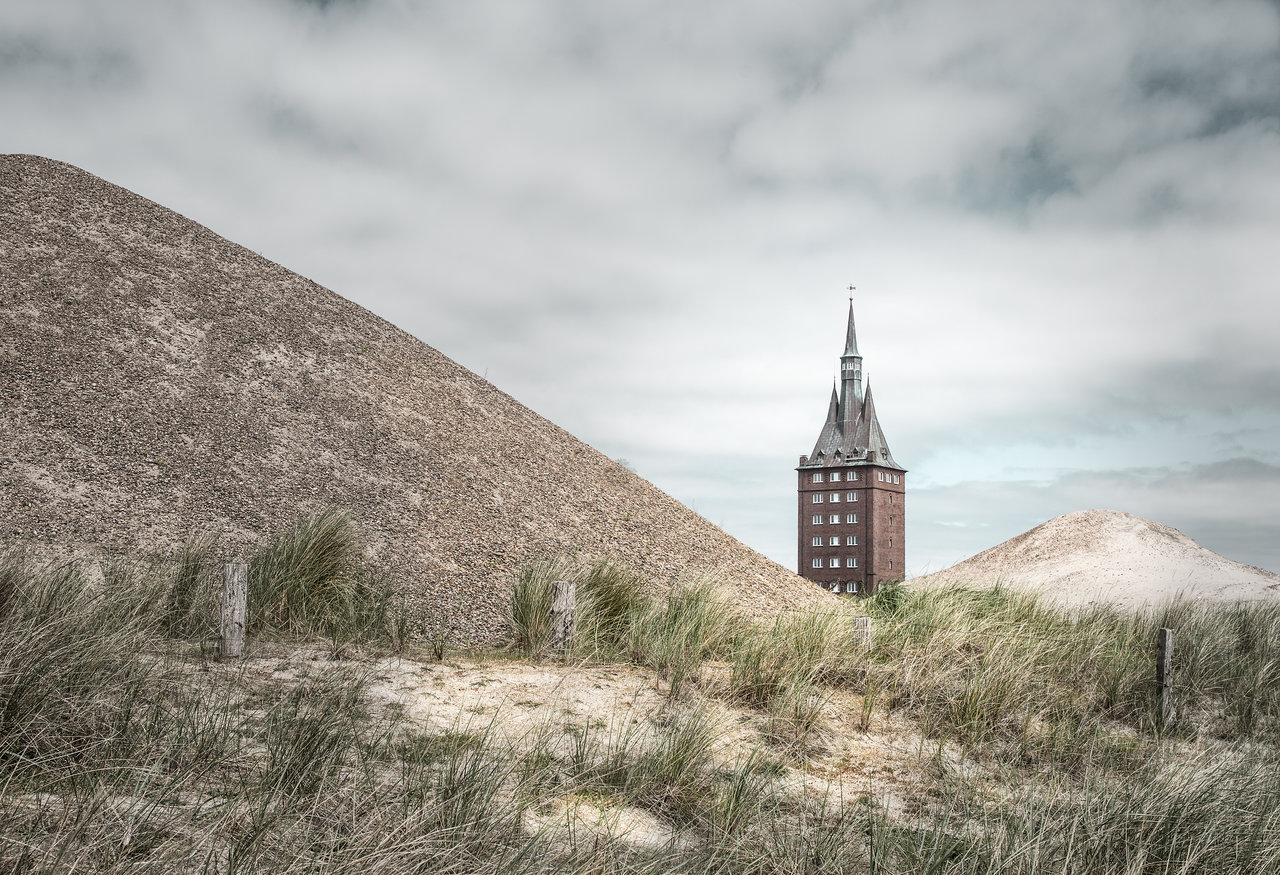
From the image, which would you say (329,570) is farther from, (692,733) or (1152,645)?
(1152,645)

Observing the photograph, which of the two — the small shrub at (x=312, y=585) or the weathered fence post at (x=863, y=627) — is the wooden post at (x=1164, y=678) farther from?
the small shrub at (x=312, y=585)

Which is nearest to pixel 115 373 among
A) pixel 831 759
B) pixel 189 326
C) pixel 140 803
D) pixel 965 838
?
pixel 189 326

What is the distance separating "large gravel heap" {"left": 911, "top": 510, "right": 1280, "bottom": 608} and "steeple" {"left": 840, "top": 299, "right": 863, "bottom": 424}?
17.0 metres

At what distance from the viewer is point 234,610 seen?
541 centimetres

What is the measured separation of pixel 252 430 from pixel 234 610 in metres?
5.59

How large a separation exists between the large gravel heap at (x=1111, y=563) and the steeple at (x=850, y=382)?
55.9 ft

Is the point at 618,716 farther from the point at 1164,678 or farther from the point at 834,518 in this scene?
the point at 834,518

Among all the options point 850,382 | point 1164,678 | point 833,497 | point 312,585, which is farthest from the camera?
point 850,382

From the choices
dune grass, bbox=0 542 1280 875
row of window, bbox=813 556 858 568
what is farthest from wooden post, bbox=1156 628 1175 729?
row of window, bbox=813 556 858 568

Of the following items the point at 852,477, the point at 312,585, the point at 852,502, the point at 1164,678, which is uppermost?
the point at 852,477

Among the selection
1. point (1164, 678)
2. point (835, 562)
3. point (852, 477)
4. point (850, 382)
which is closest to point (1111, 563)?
point (1164, 678)

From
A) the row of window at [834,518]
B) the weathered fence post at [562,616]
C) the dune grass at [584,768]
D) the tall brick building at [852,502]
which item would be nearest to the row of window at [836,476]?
the tall brick building at [852,502]

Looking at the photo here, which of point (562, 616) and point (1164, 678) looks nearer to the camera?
point (1164, 678)

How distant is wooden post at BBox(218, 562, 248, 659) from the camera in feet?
17.5
